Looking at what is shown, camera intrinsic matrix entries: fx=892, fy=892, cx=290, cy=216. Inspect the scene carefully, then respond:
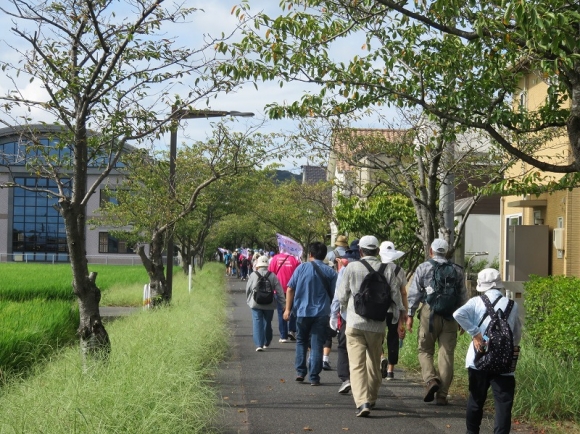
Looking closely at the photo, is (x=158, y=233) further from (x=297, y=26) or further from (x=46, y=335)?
(x=297, y=26)

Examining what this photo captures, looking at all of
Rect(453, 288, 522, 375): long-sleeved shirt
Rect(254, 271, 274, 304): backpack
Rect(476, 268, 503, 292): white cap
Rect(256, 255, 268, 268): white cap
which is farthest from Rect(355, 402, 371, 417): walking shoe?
Rect(256, 255, 268, 268): white cap

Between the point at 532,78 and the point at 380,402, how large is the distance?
462 inches

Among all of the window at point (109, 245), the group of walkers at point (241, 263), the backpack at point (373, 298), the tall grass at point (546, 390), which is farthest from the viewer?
the window at point (109, 245)

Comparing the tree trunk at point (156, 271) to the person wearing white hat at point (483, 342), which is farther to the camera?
the tree trunk at point (156, 271)

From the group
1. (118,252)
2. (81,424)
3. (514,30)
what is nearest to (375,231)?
(514,30)

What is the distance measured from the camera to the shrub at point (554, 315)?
32.0ft

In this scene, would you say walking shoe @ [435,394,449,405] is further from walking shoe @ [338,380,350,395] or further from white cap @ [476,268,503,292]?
white cap @ [476,268,503,292]

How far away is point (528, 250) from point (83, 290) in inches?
487

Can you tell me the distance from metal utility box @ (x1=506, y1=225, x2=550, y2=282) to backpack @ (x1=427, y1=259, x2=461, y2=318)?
33.6 ft

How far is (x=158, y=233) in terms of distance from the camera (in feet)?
65.4

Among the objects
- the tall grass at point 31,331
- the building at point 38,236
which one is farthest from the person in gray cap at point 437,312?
the building at point 38,236

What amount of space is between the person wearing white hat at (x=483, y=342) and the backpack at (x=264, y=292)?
704 centimetres

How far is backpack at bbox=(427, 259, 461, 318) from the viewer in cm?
938

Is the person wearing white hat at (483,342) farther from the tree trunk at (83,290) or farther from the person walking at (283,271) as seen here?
the person walking at (283,271)
